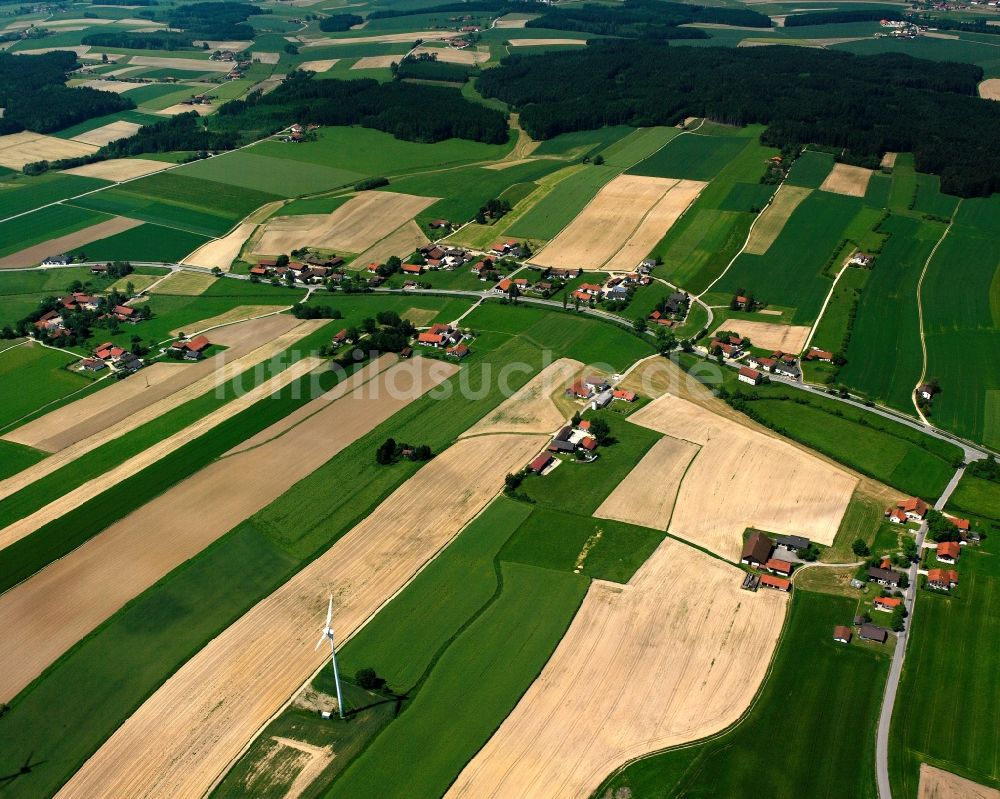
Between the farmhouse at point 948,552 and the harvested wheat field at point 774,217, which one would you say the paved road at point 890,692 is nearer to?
the farmhouse at point 948,552

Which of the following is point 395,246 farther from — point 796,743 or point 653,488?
point 796,743

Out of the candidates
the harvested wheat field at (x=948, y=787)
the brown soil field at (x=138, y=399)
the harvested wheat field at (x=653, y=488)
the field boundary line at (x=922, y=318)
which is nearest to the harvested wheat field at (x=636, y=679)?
the harvested wheat field at (x=653, y=488)

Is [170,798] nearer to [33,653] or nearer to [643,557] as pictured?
[33,653]

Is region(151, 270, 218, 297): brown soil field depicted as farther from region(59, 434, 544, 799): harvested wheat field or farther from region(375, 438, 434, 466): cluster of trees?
region(59, 434, 544, 799): harvested wheat field

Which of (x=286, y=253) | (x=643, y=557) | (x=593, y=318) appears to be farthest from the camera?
(x=286, y=253)

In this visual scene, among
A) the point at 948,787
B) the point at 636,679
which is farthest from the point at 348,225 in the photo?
the point at 948,787

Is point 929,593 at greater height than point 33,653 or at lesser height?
greater

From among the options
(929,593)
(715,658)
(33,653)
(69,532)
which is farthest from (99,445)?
(929,593)
